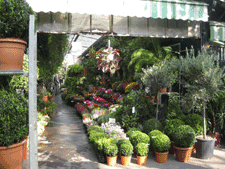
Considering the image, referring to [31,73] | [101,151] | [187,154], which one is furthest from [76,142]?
[31,73]

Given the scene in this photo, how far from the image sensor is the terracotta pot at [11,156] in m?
2.28

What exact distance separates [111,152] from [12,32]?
118 inches

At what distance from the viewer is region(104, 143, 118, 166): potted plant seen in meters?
4.28

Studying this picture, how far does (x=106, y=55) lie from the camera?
23.4 ft

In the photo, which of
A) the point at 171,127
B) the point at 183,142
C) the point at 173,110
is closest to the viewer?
the point at 183,142

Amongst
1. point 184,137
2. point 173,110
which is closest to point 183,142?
point 184,137

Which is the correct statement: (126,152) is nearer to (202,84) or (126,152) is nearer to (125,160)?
(125,160)

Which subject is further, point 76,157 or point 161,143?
point 76,157

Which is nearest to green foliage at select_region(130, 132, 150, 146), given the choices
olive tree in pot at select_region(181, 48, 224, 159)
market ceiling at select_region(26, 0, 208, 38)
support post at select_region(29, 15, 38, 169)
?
olive tree in pot at select_region(181, 48, 224, 159)

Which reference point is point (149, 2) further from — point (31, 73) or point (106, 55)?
point (31, 73)

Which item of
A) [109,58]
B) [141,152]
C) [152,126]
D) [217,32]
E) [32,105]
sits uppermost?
[217,32]

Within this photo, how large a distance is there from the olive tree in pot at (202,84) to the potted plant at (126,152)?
1.66 m

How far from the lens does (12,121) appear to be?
2.27 m

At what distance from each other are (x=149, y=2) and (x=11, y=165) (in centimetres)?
400
